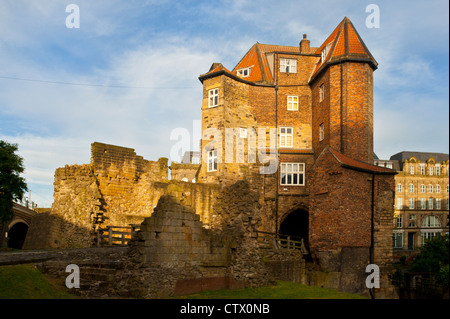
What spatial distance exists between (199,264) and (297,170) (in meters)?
18.0

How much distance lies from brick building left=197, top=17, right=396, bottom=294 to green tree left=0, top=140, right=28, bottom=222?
41.9 ft

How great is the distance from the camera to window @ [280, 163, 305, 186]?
33250 millimetres

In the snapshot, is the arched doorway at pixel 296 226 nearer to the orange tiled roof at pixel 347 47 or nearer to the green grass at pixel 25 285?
the orange tiled roof at pixel 347 47

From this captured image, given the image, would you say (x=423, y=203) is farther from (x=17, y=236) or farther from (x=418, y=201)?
(x=17, y=236)

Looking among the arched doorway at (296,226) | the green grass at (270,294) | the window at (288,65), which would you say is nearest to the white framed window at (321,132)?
the window at (288,65)

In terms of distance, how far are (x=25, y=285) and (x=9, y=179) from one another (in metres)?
14.2

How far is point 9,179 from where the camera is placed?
84.1ft

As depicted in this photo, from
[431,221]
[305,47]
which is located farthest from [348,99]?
[431,221]

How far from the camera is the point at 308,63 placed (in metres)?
36.6

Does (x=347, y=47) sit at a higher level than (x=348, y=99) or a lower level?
higher

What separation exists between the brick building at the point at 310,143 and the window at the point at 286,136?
0.08m

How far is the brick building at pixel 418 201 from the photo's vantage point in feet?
226

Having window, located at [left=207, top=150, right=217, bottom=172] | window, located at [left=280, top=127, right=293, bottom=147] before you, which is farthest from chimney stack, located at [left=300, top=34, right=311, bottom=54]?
window, located at [left=207, top=150, right=217, bottom=172]

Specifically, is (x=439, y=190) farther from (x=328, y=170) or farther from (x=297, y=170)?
(x=328, y=170)
